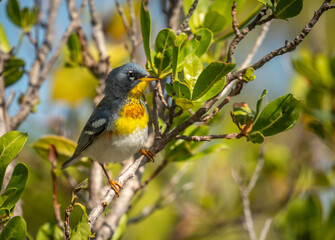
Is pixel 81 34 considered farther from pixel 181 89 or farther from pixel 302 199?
pixel 302 199

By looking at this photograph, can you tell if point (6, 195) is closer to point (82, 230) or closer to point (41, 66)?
point (82, 230)

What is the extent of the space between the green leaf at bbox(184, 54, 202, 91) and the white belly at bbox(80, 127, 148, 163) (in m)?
1.19

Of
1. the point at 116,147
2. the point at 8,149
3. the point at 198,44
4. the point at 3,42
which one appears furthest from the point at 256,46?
the point at 3,42

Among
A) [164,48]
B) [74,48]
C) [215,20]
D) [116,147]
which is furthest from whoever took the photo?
[74,48]

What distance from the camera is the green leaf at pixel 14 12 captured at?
3197 millimetres

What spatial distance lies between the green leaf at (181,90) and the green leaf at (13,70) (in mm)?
1542

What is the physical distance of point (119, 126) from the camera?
3.15 m

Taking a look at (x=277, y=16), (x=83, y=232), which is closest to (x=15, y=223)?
(x=83, y=232)

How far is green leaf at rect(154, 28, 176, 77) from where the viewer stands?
6.61ft

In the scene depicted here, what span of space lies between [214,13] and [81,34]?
1.50 m

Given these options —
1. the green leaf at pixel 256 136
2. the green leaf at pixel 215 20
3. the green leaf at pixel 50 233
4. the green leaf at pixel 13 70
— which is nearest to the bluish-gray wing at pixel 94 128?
the green leaf at pixel 13 70

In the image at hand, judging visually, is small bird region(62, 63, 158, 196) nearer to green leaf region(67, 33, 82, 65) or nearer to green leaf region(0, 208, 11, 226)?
green leaf region(67, 33, 82, 65)

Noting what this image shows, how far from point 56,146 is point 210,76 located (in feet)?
5.45

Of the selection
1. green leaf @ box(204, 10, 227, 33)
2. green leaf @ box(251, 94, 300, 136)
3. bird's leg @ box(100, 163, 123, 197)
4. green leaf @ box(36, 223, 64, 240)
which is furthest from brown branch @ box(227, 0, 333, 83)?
green leaf @ box(36, 223, 64, 240)
